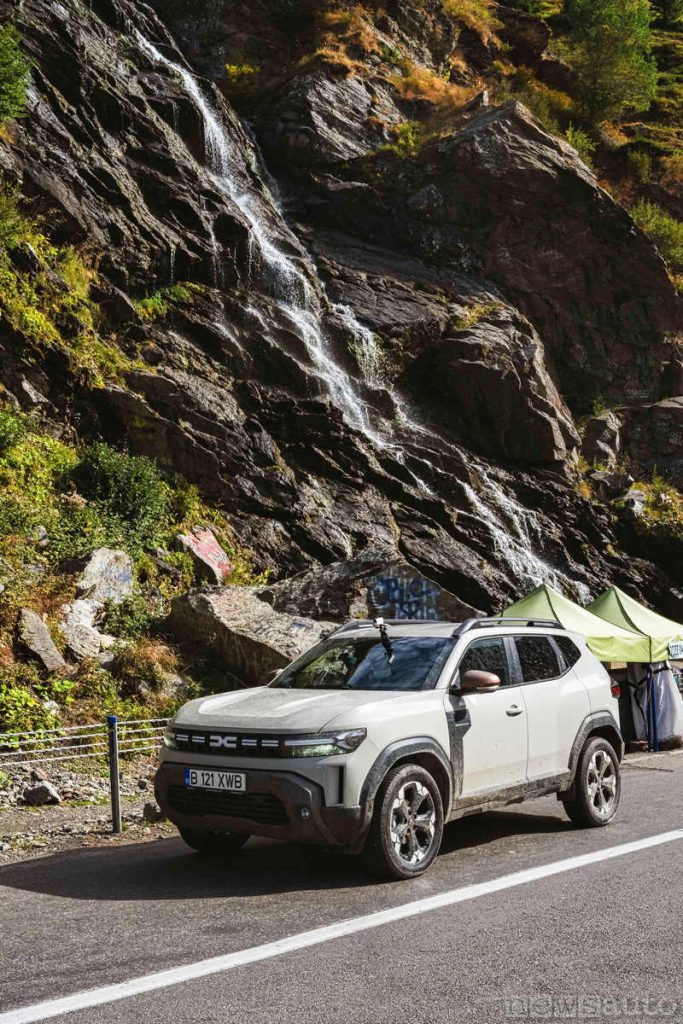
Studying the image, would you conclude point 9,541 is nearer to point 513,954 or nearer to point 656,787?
point 656,787

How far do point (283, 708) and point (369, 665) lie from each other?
1.06 meters

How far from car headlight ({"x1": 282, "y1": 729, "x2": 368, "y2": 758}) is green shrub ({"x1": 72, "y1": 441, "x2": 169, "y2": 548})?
454 inches

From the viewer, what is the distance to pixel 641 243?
34.7 meters

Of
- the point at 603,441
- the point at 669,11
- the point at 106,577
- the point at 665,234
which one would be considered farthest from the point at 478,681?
the point at 669,11

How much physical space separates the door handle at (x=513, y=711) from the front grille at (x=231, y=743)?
2132 millimetres

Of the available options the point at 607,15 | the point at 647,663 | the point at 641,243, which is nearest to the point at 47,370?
the point at 647,663

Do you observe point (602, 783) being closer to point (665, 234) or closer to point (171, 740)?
point (171, 740)

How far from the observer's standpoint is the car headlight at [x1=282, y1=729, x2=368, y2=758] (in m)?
6.27

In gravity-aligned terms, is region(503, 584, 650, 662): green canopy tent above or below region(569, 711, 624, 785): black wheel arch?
above

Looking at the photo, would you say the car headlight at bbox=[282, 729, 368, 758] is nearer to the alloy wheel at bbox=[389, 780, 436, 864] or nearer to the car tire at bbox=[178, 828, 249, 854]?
the alloy wheel at bbox=[389, 780, 436, 864]

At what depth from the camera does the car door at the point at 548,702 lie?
7.78m

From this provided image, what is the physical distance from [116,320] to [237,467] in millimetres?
5298

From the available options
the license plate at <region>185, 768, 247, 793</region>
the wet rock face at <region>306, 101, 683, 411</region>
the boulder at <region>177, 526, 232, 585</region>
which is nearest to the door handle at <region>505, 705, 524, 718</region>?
the license plate at <region>185, 768, 247, 793</region>

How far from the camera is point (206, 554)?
17.9 meters
